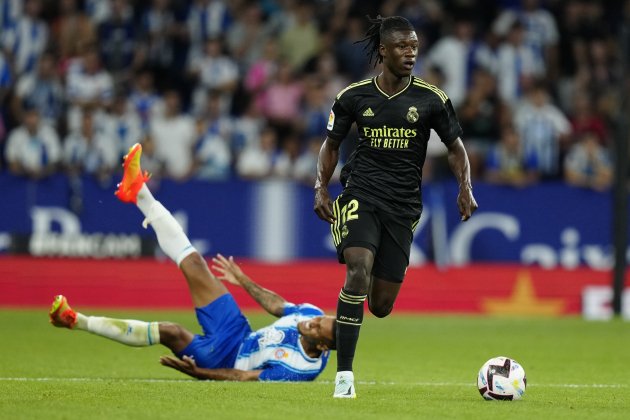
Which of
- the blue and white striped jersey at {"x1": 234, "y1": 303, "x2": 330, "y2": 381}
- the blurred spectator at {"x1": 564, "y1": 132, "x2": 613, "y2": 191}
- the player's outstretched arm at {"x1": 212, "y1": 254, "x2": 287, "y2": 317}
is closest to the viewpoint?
the blue and white striped jersey at {"x1": 234, "y1": 303, "x2": 330, "y2": 381}

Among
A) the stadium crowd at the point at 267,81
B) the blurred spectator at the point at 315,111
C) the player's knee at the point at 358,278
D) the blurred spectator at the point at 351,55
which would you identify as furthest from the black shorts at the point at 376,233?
the blurred spectator at the point at 351,55

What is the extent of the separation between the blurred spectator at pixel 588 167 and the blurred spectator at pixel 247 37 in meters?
5.72

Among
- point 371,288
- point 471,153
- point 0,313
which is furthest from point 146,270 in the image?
point 371,288

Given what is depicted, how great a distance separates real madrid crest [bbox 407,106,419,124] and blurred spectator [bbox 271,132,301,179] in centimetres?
1079

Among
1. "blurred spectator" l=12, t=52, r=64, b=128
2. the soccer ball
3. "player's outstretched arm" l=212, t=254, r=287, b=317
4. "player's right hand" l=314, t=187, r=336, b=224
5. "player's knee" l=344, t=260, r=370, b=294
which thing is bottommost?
the soccer ball

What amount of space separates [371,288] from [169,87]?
40.5ft

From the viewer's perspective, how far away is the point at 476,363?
12.6 meters

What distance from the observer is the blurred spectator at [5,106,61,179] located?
19344 mm

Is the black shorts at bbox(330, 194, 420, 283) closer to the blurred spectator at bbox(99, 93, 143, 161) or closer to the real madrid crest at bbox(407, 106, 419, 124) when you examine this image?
the real madrid crest at bbox(407, 106, 419, 124)

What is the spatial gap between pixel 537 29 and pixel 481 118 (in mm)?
2564

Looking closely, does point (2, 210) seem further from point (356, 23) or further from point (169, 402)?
point (169, 402)

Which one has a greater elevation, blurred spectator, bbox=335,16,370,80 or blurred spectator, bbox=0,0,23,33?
blurred spectator, bbox=0,0,23,33

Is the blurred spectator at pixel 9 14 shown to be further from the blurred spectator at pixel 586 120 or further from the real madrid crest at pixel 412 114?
the real madrid crest at pixel 412 114

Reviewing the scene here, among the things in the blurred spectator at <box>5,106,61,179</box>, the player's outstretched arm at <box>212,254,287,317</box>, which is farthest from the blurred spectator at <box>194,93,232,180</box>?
the player's outstretched arm at <box>212,254,287,317</box>
